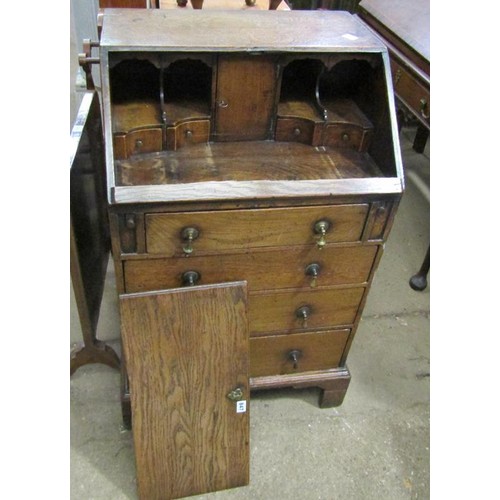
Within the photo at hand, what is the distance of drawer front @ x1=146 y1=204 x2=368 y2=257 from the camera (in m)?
1.30

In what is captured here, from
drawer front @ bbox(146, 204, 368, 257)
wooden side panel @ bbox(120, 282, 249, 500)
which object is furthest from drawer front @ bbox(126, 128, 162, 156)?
wooden side panel @ bbox(120, 282, 249, 500)

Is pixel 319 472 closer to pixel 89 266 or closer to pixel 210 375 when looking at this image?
pixel 210 375

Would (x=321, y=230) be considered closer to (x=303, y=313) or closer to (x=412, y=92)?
(x=303, y=313)

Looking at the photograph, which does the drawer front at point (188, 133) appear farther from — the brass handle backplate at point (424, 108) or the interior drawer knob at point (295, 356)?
the brass handle backplate at point (424, 108)

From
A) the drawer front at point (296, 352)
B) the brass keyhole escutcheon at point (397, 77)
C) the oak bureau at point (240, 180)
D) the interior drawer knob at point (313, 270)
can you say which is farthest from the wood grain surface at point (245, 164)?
the brass keyhole escutcheon at point (397, 77)

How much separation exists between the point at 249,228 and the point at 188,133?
14.6 inches

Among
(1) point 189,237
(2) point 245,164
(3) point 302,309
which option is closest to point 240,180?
(2) point 245,164

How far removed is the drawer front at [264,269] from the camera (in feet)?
4.58

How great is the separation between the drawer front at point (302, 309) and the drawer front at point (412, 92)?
1003 millimetres

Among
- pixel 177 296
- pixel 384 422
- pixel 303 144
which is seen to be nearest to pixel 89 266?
pixel 177 296

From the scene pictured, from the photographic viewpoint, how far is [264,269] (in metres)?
1.47

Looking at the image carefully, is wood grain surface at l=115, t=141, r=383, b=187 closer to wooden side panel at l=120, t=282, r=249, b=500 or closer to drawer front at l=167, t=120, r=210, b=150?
drawer front at l=167, t=120, r=210, b=150

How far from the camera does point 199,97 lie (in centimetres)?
160

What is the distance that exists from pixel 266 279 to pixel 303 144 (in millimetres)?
430
